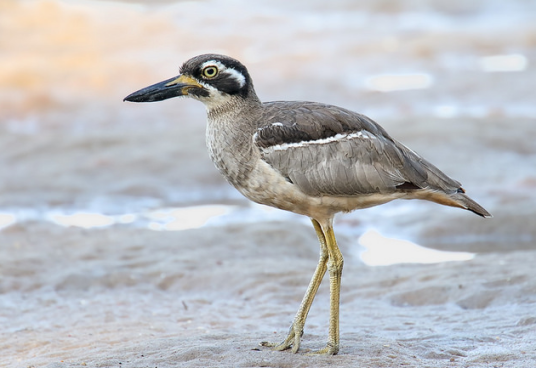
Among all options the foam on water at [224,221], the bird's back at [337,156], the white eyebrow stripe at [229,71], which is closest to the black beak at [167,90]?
the white eyebrow stripe at [229,71]

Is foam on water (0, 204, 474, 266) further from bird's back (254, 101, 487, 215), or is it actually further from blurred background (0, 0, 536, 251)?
bird's back (254, 101, 487, 215)

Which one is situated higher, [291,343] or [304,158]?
[304,158]

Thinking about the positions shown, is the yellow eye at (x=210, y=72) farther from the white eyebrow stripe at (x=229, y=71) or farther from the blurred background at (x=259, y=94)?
the blurred background at (x=259, y=94)

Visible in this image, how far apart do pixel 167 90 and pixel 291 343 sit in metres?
1.77

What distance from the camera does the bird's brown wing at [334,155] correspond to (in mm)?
5008

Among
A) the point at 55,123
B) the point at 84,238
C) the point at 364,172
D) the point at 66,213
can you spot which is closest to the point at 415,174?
the point at 364,172

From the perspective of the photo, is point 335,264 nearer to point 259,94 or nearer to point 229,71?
point 229,71

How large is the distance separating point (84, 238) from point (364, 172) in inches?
150

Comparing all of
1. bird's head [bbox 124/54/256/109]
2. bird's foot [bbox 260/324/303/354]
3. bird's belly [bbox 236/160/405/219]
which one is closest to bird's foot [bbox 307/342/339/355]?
bird's foot [bbox 260/324/303/354]

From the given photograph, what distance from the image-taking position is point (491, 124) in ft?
36.7

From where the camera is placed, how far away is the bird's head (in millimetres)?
5227

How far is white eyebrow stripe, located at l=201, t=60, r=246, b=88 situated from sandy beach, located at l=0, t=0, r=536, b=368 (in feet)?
5.37

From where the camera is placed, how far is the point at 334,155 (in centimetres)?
512

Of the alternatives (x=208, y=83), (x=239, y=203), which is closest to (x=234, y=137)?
(x=208, y=83)
